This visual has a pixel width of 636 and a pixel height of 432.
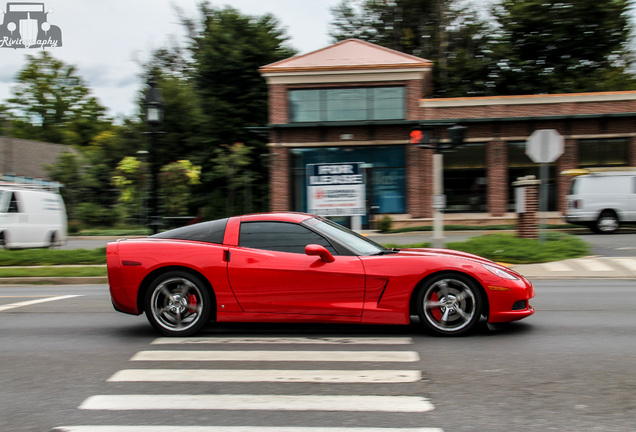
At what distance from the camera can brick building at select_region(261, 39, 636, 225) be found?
89.5ft

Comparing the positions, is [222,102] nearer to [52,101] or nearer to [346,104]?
[346,104]

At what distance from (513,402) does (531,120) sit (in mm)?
25360

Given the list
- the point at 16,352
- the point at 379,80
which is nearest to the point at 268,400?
the point at 16,352

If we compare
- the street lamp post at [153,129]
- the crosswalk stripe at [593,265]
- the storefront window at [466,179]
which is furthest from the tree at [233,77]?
the crosswalk stripe at [593,265]

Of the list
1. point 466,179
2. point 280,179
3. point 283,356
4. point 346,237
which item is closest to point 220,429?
point 283,356

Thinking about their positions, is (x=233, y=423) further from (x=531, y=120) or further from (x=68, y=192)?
(x=68, y=192)

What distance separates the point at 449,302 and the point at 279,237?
1.87m

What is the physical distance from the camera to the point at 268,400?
4.36 meters

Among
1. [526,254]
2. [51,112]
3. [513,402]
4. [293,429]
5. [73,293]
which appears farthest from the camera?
[51,112]

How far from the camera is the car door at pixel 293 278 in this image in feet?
20.2

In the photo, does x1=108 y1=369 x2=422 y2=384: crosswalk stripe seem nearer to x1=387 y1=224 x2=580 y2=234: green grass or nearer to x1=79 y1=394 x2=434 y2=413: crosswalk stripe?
x1=79 y1=394 x2=434 y2=413: crosswalk stripe

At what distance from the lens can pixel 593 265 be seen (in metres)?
13.0

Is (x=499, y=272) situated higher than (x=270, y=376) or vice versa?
(x=499, y=272)

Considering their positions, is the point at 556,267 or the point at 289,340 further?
the point at 556,267
